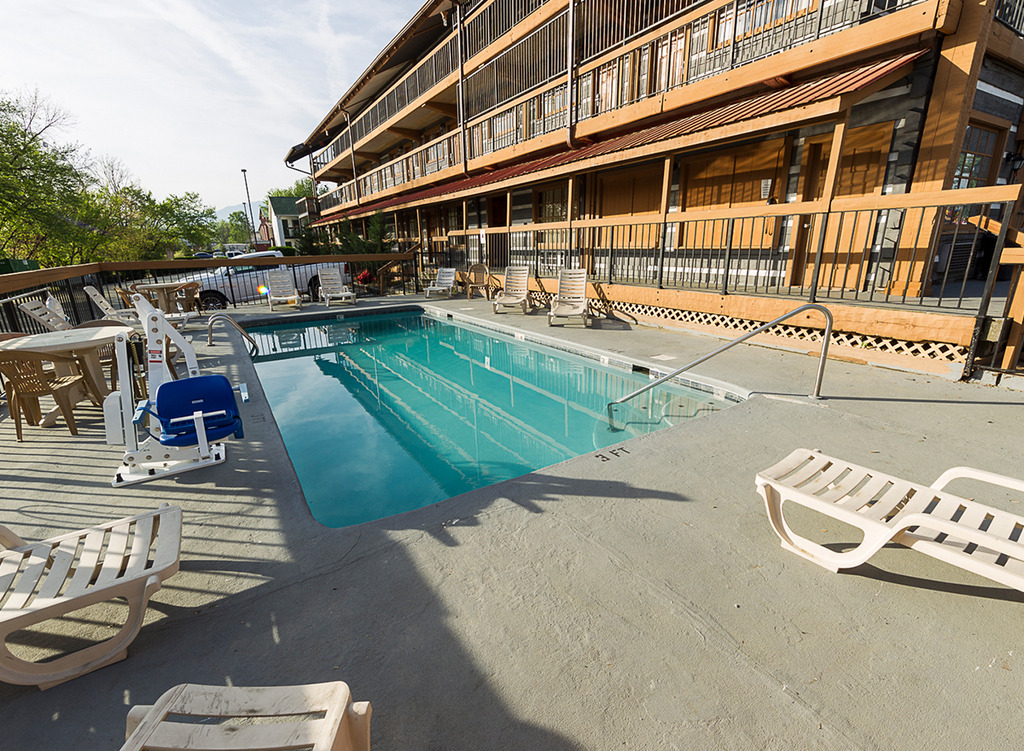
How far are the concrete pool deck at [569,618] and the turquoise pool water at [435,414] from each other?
4.16ft

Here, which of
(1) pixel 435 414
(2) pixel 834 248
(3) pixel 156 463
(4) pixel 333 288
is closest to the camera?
(3) pixel 156 463

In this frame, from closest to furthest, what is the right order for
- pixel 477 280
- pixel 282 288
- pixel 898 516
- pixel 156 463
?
pixel 898 516 → pixel 156 463 → pixel 282 288 → pixel 477 280

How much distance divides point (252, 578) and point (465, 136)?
1767cm

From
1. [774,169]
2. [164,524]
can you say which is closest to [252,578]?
[164,524]

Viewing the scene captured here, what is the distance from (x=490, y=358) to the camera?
870cm

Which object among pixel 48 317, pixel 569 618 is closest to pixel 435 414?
pixel 569 618

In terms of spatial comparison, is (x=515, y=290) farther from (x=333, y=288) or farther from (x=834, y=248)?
(x=834, y=248)

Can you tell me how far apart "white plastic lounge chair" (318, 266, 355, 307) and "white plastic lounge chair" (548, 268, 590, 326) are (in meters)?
7.13

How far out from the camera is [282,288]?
542 inches

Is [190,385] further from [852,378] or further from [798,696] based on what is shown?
[852,378]

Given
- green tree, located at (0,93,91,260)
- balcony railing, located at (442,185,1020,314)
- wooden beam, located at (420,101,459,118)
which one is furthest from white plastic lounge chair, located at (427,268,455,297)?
green tree, located at (0,93,91,260)

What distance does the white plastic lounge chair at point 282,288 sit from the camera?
13477 millimetres

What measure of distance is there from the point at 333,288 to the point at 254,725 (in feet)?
47.1

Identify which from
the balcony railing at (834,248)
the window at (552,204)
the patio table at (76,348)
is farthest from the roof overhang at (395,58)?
the patio table at (76,348)
